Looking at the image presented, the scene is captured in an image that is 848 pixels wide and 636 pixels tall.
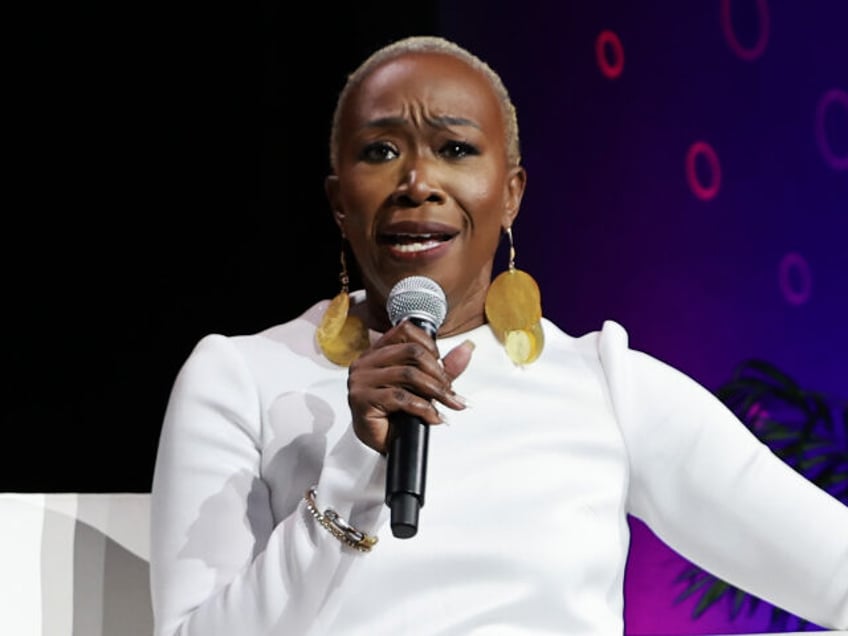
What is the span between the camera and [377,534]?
3.93ft

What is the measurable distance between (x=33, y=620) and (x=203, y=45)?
167 centimetres

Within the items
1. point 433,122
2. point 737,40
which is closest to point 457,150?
point 433,122

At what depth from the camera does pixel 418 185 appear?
4.38 ft

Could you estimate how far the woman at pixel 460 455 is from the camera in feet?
4.14

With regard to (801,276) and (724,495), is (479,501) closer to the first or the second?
(724,495)

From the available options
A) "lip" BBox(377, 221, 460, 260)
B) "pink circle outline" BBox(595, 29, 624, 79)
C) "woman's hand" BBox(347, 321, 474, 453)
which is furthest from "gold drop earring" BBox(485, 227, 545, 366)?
"pink circle outline" BBox(595, 29, 624, 79)

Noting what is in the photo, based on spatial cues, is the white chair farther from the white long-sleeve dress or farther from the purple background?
the purple background

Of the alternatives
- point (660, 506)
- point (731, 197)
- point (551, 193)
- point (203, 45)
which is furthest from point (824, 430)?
point (203, 45)

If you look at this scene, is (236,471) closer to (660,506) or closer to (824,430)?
(660,506)

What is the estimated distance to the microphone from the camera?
93cm

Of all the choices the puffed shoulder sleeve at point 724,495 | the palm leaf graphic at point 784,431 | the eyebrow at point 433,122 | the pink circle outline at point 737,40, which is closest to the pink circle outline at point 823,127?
the pink circle outline at point 737,40

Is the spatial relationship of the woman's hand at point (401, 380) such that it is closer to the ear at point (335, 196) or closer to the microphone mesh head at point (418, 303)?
the microphone mesh head at point (418, 303)

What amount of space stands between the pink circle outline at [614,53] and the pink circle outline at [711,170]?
0.25 meters

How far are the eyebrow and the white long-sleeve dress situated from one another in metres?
0.23
